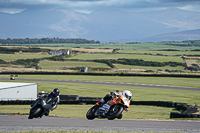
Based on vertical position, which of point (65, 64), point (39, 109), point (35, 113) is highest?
point (39, 109)

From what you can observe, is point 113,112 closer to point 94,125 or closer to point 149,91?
point 94,125

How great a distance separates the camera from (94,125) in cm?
2422

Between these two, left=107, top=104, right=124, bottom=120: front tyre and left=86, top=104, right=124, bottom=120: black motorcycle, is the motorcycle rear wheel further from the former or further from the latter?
left=107, top=104, right=124, bottom=120: front tyre

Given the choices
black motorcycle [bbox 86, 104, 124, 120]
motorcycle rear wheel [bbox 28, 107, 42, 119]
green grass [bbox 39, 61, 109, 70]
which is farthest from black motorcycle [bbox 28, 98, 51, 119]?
green grass [bbox 39, 61, 109, 70]

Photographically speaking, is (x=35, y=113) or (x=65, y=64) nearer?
(x=35, y=113)

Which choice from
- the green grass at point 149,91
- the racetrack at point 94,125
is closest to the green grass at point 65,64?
the green grass at point 149,91

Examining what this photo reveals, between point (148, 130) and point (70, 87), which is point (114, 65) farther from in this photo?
point (148, 130)

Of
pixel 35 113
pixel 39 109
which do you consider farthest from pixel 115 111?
pixel 35 113

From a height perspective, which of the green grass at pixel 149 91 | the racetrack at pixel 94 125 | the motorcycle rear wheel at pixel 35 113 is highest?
the motorcycle rear wheel at pixel 35 113

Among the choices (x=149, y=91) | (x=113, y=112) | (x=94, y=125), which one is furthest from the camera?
(x=149, y=91)

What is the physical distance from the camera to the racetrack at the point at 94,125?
883 inches

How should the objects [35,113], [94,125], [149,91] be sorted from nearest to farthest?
[35,113], [94,125], [149,91]

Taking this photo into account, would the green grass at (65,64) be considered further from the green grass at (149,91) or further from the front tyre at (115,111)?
the front tyre at (115,111)

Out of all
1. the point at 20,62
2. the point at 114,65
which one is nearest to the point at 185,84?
the point at 114,65
